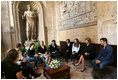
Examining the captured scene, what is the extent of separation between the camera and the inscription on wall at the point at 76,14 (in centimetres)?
331

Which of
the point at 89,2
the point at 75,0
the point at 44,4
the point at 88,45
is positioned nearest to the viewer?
the point at 88,45

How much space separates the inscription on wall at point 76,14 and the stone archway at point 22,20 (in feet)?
4.39

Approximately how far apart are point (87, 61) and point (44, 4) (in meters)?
4.51

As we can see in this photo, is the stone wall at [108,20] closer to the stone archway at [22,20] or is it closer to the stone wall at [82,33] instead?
the stone wall at [82,33]

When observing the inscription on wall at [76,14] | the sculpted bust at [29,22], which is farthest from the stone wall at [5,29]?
the inscription on wall at [76,14]

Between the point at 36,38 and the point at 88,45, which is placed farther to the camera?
the point at 36,38

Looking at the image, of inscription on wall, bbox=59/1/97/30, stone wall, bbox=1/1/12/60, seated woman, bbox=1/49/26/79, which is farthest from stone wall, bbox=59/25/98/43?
stone wall, bbox=1/1/12/60

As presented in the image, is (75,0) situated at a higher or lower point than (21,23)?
higher

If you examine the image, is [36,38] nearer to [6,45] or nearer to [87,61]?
[6,45]

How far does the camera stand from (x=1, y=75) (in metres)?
1.53

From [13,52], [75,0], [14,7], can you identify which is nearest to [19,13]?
[14,7]

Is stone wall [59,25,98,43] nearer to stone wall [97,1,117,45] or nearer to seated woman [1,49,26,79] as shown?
stone wall [97,1,117,45]

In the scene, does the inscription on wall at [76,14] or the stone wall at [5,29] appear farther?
the stone wall at [5,29]

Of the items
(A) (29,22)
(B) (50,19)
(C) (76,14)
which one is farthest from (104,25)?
(A) (29,22)
